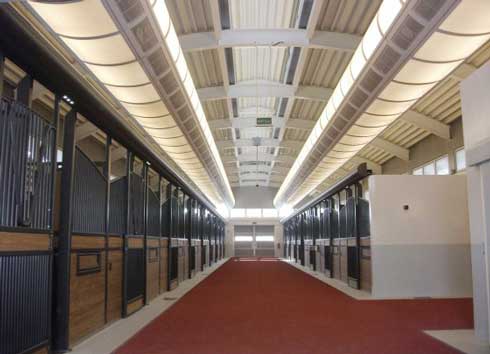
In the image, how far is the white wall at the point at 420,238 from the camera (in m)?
9.43

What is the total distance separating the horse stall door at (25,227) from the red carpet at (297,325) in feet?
3.65

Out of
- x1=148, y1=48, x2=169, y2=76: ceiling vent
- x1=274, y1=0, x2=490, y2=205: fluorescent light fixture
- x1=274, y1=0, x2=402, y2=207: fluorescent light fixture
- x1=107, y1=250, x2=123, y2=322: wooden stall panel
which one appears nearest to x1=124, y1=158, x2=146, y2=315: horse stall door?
x1=107, y1=250, x2=123, y2=322: wooden stall panel

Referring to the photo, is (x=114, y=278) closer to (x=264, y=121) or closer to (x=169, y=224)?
(x=169, y=224)

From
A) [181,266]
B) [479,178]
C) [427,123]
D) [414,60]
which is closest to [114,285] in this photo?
[479,178]

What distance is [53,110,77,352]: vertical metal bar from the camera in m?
4.81

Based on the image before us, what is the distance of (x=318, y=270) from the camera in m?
18.1

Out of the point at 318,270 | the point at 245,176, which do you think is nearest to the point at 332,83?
the point at 318,270

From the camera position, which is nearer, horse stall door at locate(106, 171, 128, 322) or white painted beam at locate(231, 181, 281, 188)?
horse stall door at locate(106, 171, 128, 322)

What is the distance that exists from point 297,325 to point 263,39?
18.9 ft

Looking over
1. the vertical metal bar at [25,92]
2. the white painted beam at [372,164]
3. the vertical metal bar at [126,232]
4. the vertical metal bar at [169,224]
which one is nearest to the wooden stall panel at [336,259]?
the vertical metal bar at [169,224]

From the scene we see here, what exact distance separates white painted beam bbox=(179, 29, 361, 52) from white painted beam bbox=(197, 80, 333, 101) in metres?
3.47

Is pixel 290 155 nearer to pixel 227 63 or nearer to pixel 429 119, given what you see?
pixel 429 119

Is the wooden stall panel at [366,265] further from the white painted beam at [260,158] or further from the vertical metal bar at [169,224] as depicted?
the white painted beam at [260,158]

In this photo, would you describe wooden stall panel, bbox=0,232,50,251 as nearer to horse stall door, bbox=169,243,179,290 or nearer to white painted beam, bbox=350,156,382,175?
horse stall door, bbox=169,243,179,290
